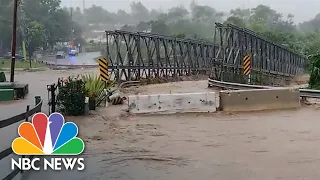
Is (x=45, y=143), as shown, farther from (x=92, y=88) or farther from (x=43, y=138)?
(x=92, y=88)

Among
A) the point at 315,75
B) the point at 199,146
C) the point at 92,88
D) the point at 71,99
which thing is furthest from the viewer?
the point at 315,75

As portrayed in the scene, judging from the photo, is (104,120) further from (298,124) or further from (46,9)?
(46,9)

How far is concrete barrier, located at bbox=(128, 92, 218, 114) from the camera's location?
1619 centimetres

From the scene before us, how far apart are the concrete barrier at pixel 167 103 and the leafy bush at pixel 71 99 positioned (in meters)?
1.63

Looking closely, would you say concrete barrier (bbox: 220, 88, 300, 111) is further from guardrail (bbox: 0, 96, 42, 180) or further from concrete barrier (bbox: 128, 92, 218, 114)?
guardrail (bbox: 0, 96, 42, 180)

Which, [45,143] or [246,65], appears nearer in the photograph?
[45,143]

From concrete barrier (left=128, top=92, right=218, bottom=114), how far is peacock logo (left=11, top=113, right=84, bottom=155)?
8.67 metres

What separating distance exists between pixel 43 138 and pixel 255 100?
10794mm

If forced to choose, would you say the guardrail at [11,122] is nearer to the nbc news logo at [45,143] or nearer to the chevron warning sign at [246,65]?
the nbc news logo at [45,143]

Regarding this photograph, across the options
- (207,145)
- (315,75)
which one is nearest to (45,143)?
(207,145)

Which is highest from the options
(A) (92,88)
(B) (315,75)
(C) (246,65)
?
(C) (246,65)

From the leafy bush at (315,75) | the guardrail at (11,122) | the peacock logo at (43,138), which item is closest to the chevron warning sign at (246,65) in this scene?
the leafy bush at (315,75)

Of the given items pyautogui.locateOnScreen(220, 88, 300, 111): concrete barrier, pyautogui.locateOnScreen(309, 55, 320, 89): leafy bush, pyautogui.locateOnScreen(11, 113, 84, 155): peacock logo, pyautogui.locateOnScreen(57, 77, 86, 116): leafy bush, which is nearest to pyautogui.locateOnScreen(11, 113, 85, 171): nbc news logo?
pyautogui.locateOnScreen(11, 113, 84, 155): peacock logo

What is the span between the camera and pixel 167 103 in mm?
16266
